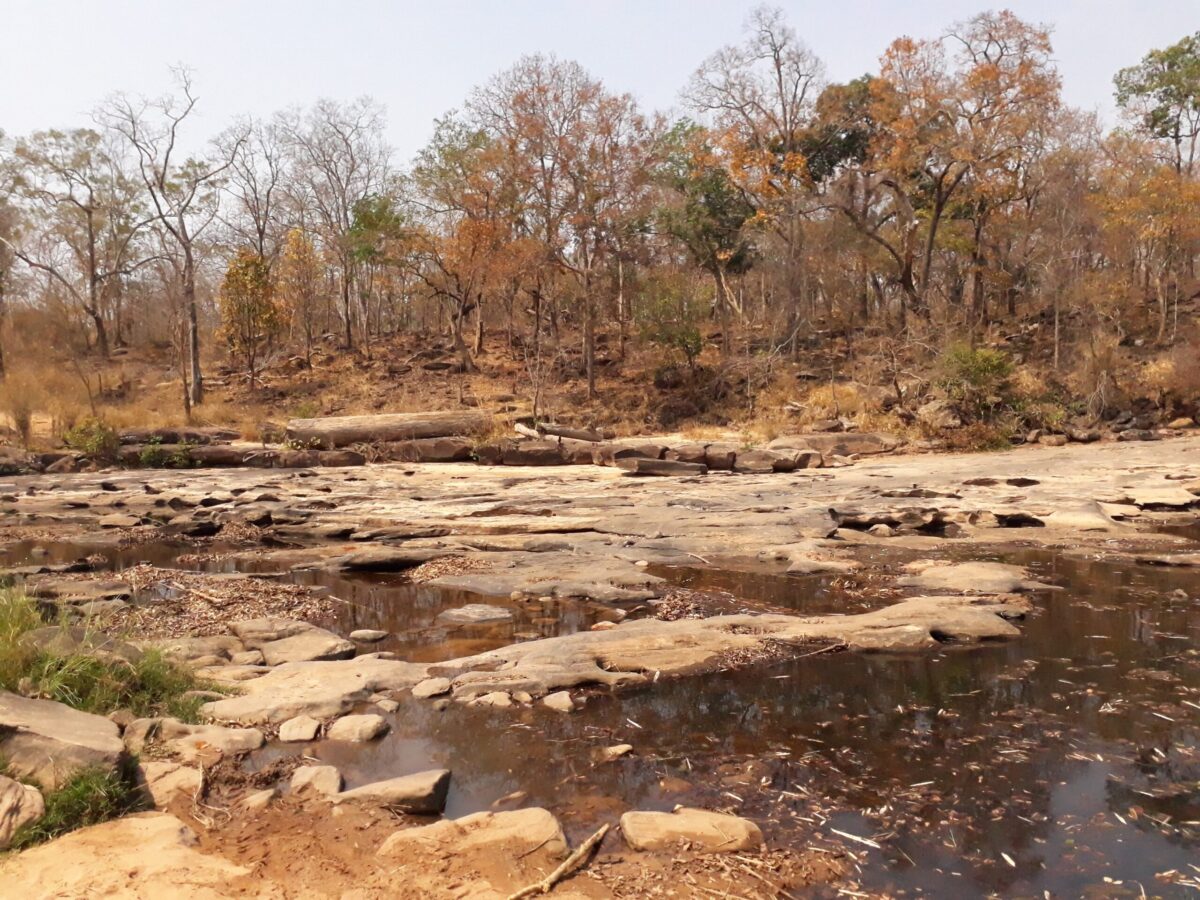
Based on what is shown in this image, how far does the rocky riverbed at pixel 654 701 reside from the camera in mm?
3273

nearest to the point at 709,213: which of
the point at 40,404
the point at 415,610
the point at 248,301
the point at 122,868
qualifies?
the point at 248,301

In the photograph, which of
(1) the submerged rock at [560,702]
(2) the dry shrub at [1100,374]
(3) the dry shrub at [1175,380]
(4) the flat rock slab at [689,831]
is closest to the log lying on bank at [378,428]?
(2) the dry shrub at [1100,374]

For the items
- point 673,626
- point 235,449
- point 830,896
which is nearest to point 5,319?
point 235,449

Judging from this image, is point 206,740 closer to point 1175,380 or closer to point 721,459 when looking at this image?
point 721,459

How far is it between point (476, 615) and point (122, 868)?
412 cm

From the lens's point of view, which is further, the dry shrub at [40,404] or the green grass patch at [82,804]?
the dry shrub at [40,404]

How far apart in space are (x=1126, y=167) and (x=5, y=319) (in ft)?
131

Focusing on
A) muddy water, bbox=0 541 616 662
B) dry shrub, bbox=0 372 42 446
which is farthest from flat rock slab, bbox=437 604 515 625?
dry shrub, bbox=0 372 42 446

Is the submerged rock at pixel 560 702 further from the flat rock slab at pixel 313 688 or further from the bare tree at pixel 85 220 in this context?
the bare tree at pixel 85 220

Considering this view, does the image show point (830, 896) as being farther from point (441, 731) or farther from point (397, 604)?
point (397, 604)

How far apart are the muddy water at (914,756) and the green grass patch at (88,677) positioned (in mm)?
874

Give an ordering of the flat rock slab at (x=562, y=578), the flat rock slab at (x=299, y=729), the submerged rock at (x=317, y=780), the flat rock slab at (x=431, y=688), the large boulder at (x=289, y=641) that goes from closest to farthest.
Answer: the submerged rock at (x=317, y=780) → the flat rock slab at (x=299, y=729) → the flat rock slab at (x=431, y=688) → the large boulder at (x=289, y=641) → the flat rock slab at (x=562, y=578)

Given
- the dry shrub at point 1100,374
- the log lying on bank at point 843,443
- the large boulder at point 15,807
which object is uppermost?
the dry shrub at point 1100,374

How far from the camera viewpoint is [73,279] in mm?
36625
